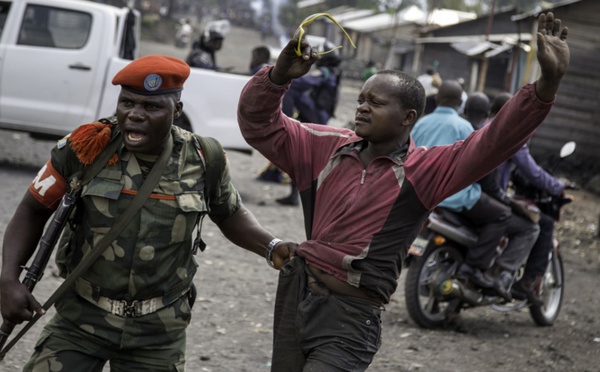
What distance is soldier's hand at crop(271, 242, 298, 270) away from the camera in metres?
3.61

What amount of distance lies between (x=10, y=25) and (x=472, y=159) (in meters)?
8.57

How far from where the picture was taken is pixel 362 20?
63.8 m

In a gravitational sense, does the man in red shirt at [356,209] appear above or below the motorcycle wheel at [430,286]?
above

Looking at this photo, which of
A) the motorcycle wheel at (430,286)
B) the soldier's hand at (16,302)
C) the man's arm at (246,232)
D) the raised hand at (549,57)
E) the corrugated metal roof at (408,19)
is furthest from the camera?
the corrugated metal roof at (408,19)

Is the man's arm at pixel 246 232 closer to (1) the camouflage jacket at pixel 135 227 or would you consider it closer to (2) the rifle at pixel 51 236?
(1) the camouflage jacket at pixel 135 227

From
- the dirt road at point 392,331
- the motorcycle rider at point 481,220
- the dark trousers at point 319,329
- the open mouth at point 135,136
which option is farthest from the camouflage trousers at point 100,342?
the motorcycle rider at point 481,220

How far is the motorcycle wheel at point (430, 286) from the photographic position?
669cm

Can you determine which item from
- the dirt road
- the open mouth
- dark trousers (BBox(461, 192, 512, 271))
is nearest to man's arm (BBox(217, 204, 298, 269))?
the open mouth

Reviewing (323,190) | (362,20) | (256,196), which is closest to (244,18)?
(362,20)

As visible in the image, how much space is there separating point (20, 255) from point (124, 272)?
359mm

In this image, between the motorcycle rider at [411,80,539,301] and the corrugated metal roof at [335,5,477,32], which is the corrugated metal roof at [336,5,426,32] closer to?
the corrugated metal roof at [335,5,477,32]

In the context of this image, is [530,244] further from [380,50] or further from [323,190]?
[380,50]

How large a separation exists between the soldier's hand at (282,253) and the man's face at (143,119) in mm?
654

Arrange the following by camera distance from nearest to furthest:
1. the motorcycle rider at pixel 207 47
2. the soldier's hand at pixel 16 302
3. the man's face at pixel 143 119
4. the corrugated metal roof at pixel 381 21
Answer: the soldier's hand at pixel 16 302, the man's face at pixel 143 119, the motorcycle rider at pixel 207 47, the corrugated metal roof at pixel 381 21
